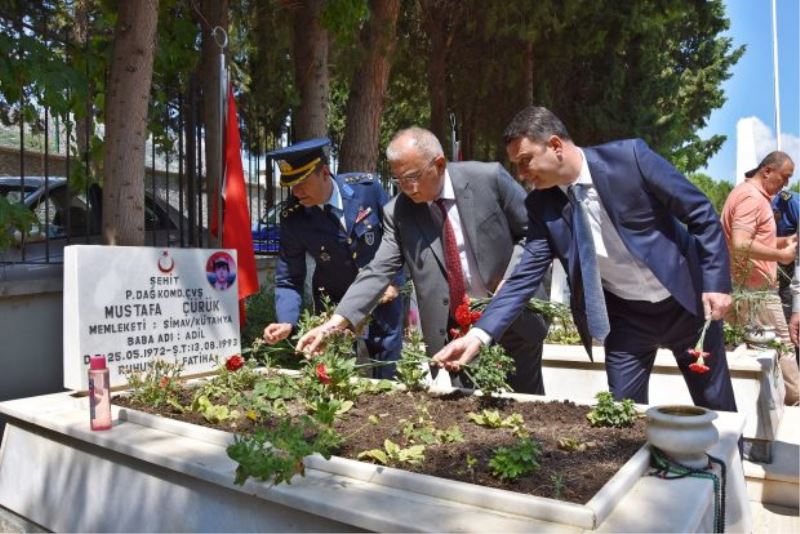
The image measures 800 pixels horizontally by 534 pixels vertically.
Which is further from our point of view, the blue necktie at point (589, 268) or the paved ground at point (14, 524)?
the paved ground at point (14, 524)

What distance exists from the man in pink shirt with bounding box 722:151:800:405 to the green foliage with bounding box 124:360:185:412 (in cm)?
337

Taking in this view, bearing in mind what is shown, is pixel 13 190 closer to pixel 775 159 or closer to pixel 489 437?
pixel 489 437

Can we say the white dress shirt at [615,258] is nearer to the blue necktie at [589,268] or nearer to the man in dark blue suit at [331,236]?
the blue necktie at [589,268]

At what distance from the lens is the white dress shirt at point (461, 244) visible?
3428 millimetres

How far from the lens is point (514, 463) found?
2.24 meters

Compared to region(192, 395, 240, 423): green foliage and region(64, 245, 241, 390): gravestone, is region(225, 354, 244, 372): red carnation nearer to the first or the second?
region(192, 395, 240, 423): green foliage

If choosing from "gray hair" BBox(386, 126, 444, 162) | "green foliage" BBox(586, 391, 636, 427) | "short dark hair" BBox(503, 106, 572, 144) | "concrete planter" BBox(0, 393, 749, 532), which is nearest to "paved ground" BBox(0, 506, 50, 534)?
"concrete planter" BBox(0, 393, 749, 532)

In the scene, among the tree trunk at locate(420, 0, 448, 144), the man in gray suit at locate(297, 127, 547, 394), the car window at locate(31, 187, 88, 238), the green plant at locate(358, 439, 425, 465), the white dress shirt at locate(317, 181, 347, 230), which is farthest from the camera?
the tree trunk at locate(420, 0, 448, 144)

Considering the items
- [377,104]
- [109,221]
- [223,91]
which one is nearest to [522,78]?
[377,104]

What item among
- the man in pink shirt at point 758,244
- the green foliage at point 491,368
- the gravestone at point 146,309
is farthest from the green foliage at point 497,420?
the man in pink shirt at point 758,244

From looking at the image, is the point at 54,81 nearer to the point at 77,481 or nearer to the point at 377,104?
the point at 77,481

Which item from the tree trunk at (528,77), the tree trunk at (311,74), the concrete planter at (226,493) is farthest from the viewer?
the tree trunk at (528,77)

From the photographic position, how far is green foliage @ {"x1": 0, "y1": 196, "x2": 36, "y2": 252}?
159 inches

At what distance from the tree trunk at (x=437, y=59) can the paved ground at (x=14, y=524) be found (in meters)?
8.34
